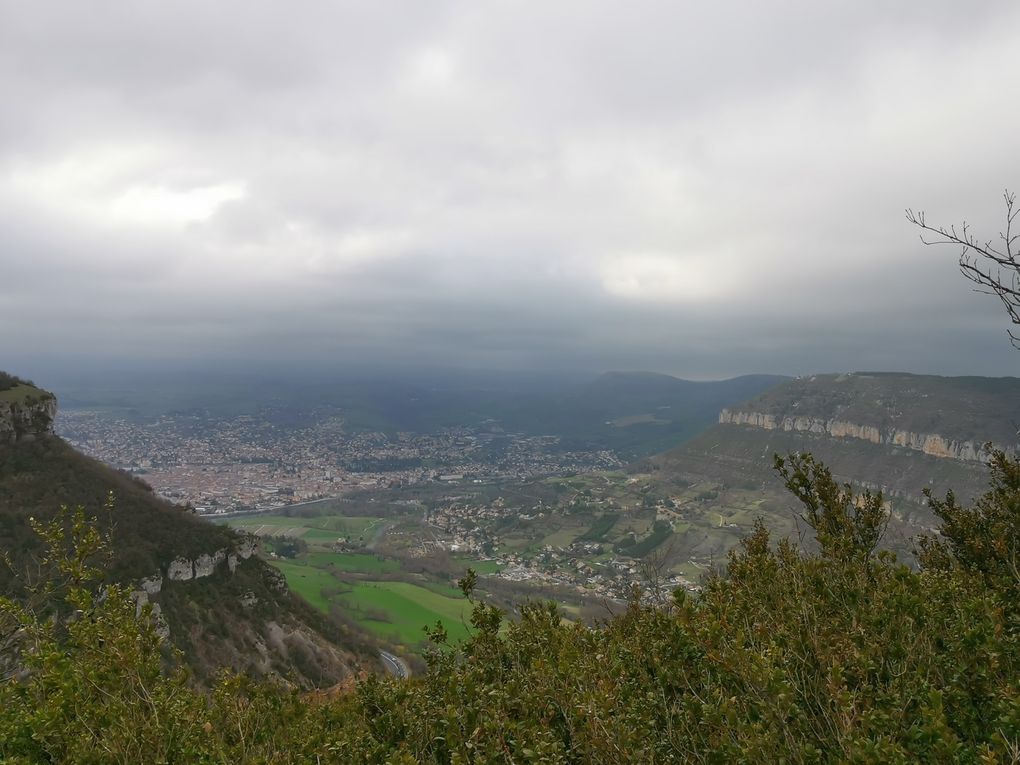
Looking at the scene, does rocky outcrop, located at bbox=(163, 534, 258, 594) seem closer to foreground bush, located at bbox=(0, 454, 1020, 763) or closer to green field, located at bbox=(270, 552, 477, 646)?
green field, located at bbox=(270, 552, 477, 646)

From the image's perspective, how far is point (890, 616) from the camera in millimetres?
5164

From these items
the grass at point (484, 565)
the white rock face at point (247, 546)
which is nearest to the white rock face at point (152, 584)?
the white rock face at point (247, 546)

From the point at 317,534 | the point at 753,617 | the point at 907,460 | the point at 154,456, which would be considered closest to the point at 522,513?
the point at 317,534

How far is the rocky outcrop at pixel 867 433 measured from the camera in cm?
7969

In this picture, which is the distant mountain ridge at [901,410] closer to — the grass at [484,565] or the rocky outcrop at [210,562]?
the grass at [484,565]

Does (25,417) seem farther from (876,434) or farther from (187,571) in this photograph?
(876,434)

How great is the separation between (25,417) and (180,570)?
648 inches

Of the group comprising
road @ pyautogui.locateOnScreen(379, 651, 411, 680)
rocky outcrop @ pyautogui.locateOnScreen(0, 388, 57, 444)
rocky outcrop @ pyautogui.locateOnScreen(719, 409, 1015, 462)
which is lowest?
road @ pyautogui.locateOnScreen(379, 651, 411, 680)

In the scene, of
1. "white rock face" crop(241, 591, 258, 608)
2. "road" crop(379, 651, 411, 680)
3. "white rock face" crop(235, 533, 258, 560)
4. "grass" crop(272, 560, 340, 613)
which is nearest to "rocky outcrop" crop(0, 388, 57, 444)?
"white rock face" crop(235, 533, 258, 560)

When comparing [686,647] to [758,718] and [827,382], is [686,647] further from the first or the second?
[827,382]

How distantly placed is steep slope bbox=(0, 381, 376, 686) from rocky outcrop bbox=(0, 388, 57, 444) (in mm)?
298

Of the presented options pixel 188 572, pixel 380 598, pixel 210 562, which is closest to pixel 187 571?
pixel 188 572

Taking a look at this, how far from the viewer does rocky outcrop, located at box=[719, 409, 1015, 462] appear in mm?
79688

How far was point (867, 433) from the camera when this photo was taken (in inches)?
3952
